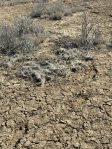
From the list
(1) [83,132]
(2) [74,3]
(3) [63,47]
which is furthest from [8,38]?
(2) [74,3]

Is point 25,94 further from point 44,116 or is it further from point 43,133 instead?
point 43,133

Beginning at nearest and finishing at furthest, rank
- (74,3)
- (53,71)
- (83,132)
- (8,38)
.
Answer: (83,132) → (53,71) → (8,38) → (74,3)

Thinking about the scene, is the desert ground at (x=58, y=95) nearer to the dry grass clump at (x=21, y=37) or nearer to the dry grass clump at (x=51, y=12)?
the dry grass clump at (x=21, y=37)

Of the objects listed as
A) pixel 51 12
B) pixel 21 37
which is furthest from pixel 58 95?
pixel 51 12

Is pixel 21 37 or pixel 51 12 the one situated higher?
pixel 21 37

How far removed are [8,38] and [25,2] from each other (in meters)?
4.15

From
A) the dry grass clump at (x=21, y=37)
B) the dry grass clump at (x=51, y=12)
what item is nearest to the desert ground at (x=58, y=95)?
the dry grass clump at (x=21, y=37)

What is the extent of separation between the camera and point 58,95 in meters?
4.87

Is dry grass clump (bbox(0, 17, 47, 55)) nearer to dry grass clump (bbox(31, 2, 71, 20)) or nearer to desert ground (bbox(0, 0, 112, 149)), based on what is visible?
desert ground (bbox(0, 0, 112, 149))

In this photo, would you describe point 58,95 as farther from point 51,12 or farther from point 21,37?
point 51,12

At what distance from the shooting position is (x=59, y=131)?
4.19m

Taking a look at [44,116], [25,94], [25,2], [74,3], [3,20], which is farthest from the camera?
[25,2]

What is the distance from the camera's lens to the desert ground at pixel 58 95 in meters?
4.10

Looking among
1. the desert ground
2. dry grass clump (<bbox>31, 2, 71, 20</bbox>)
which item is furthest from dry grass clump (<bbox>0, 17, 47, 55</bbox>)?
dry grass clump (<bbox>31, 2, 71, 20</bbox>)
